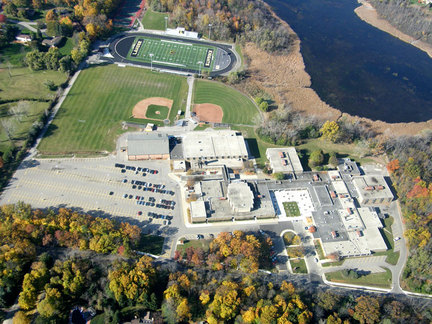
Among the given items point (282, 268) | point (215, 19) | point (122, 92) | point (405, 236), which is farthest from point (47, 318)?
point (215, 19)

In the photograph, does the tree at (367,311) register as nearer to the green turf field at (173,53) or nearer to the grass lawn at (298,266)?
the grass lawn at (298,266)

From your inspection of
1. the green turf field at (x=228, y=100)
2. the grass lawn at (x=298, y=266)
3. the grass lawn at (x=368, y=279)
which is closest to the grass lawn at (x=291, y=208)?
the grass lawn at (x=298, y=266)

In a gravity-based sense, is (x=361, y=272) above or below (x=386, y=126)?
below

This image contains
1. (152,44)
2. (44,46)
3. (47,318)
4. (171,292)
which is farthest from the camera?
(152,44)

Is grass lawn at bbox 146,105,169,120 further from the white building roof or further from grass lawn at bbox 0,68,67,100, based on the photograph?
the white building roof

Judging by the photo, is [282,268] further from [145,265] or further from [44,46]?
[44,46]

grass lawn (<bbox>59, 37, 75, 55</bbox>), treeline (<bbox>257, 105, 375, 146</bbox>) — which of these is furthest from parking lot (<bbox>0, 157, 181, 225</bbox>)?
grass lawn (<bbox>59, 37, 75, 55</bbox>)

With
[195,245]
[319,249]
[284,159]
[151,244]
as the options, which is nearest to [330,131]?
[284,159]
